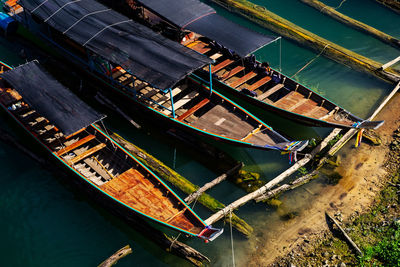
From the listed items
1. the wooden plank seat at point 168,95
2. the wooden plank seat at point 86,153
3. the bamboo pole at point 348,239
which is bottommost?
the bamboo pole at point 348,239

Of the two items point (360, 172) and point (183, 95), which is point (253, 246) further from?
point (183, 95)

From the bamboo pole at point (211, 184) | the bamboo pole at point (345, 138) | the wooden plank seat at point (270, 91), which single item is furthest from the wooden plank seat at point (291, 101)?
the bamboo pole at point (211, 184)

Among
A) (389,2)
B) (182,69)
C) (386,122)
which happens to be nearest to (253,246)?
(182,69)

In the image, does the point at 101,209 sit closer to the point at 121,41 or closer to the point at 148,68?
the point at 148,68

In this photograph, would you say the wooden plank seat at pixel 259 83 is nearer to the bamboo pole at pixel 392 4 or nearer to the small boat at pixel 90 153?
the small boat at pixel 90 153

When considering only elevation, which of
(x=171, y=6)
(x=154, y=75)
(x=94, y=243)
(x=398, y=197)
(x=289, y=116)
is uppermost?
(x=171, y=6)

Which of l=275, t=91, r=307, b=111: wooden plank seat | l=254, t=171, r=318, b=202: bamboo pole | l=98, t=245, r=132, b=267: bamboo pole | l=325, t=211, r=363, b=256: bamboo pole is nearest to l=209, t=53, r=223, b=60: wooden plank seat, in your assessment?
l=275, t=91, r=307, b=111: wooden plank seat

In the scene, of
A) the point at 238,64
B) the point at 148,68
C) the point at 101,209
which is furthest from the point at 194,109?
the point at 101,209
